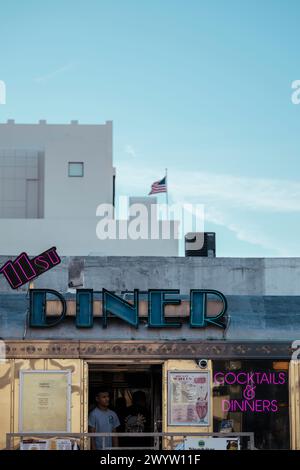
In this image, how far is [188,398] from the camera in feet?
61.9

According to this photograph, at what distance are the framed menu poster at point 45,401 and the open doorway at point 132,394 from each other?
0.86m

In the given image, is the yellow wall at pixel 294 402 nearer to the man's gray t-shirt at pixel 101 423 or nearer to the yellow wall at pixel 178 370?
the yellow wall at pixel 178 370

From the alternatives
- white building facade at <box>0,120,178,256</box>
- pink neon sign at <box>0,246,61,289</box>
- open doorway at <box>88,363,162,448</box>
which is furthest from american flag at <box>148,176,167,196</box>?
pink neon sign at <box>0,246,61,289</box>

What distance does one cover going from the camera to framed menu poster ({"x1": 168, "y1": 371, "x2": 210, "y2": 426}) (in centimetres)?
1883

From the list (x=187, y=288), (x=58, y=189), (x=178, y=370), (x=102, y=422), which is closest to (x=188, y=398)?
(x=178, y=370)

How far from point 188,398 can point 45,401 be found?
2683 mm

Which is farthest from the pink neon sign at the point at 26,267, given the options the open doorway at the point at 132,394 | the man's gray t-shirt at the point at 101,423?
the man's gray t-shirt at the point at 101,423

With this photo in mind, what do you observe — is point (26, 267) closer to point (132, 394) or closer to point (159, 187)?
point (132, 394)

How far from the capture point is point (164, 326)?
18953 millimetres

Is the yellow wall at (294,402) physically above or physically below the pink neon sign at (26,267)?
below

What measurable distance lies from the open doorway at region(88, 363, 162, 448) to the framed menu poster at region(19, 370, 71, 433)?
86cm

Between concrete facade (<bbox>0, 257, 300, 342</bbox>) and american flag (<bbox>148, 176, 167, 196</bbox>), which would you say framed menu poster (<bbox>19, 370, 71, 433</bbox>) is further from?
american flag (<bbox>148, 176, 167, 196</bbox>)

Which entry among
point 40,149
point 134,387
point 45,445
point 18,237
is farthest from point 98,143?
point 45,445

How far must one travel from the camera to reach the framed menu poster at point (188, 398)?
1883cm
